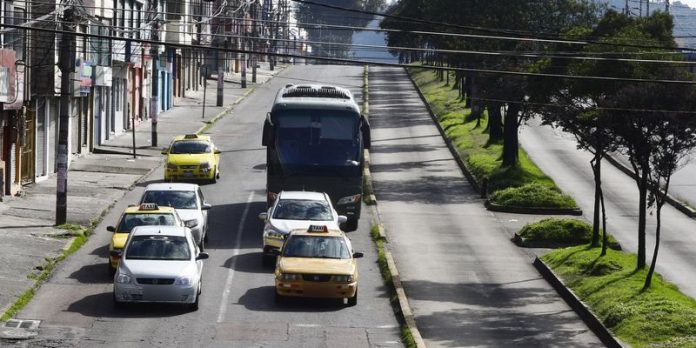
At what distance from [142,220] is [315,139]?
24.7 ft

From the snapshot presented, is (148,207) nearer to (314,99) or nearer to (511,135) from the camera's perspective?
(314,99)

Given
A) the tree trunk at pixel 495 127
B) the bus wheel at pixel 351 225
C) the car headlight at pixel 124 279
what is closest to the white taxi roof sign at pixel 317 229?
the car headlight at pixel 124 279

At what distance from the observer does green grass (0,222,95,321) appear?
25859mm

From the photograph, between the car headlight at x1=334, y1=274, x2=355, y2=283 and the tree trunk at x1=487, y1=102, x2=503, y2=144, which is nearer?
the car headlight at x1=334, y1=274, x2=355, y2=283

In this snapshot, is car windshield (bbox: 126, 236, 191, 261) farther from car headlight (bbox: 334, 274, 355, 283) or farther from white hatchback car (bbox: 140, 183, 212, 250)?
white hatchback car (bbox: 140, 183, 212, 250)

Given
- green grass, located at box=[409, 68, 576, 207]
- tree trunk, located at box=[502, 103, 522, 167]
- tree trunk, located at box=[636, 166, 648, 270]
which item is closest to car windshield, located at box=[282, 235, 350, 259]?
tree trunk, located at box=[636, 166, 648, 270]

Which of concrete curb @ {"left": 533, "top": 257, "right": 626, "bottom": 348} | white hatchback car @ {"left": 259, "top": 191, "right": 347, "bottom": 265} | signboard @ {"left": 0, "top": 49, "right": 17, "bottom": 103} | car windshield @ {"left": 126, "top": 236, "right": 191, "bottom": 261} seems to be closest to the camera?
concrete curb @ {"left": 533, "top": 257, "right": 626, "bottom": 348}

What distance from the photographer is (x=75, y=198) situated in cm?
4300

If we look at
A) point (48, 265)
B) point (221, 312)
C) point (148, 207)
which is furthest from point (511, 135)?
point (221, 312)

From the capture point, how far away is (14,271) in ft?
97.8

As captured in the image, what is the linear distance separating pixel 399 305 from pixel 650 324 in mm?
5475

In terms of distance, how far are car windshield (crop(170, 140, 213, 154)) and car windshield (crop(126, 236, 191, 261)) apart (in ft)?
68.1

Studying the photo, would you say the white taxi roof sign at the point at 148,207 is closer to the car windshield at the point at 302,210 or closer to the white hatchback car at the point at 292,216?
the white hatchback car at the point at 292,216

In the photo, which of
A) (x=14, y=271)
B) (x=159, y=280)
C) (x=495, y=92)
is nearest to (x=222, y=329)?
(x=159, y=280)
